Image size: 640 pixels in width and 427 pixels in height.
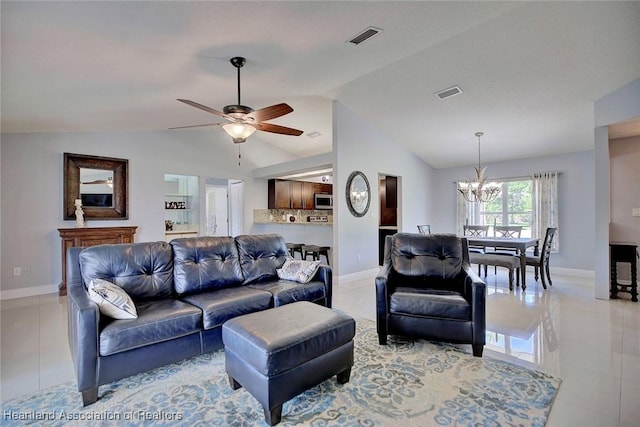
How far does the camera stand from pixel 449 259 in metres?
3.23

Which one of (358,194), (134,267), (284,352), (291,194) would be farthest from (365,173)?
(284,352)

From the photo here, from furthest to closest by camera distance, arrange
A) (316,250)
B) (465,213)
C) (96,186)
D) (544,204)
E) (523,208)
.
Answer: (465,213) → (523,208) → (544,204) → (316,250) → (96,186)

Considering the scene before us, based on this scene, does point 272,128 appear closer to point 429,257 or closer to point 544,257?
point 429,257

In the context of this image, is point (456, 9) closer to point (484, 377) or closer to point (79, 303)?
point (484, 377)

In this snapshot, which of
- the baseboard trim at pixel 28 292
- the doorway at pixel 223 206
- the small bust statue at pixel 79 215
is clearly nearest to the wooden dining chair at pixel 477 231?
the doorway at pixel 223 206

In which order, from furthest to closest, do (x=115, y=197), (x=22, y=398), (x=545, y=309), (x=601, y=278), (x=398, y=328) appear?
(x=115, y=197), (x=601, y=278), (x=545, y=309), (x=398, y=328), (x=22, y=398)

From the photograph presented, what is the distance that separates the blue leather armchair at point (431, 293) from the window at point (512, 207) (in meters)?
4.21

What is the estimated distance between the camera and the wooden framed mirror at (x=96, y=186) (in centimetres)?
500

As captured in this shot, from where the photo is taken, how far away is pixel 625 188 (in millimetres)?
4684

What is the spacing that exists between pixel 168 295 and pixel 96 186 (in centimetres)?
374

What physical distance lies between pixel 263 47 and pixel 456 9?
189cm

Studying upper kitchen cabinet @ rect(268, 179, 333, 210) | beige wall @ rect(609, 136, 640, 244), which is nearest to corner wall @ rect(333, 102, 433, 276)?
upper kitchen cabinet @ rect(268, 179, 333, 210)

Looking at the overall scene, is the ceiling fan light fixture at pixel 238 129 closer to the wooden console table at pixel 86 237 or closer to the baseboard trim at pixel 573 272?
the wooden console table at pixel 86 237

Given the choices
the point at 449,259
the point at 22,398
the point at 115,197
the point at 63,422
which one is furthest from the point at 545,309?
the point at 115,197
